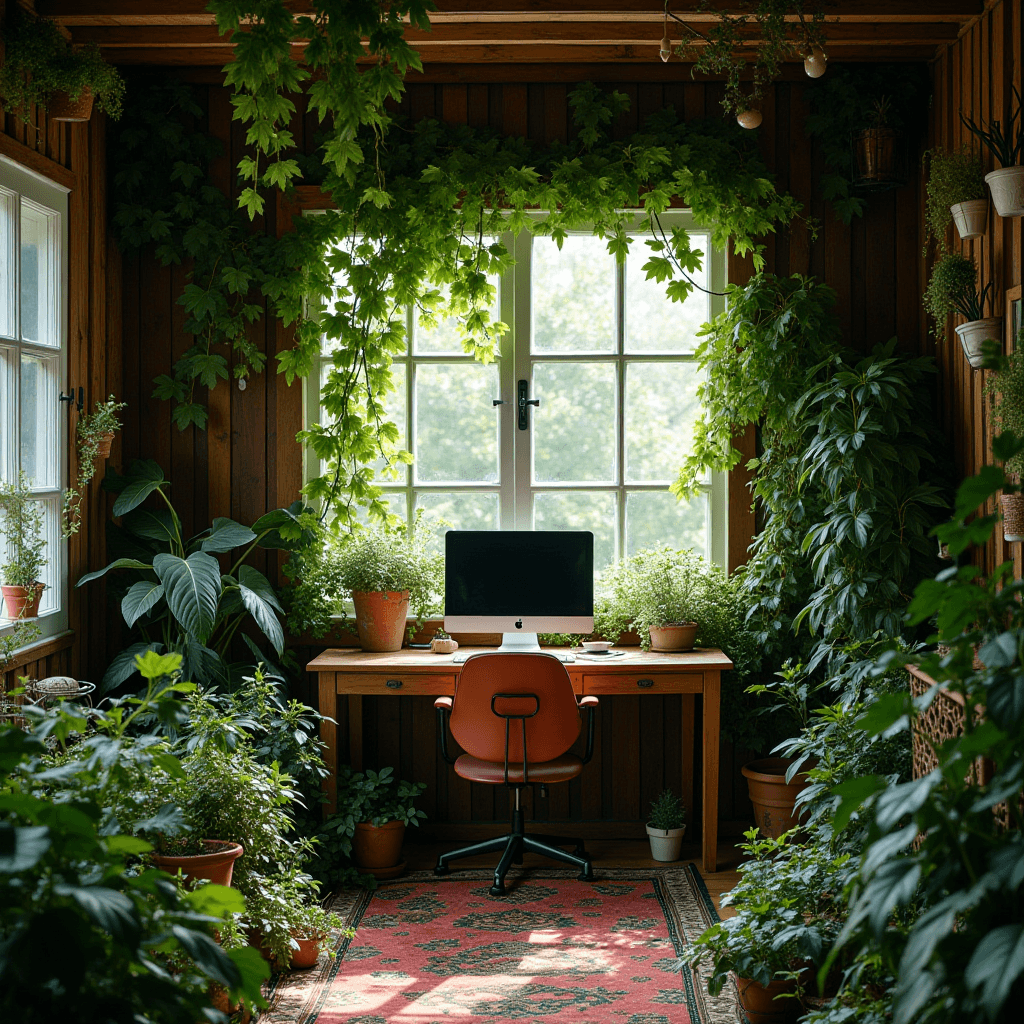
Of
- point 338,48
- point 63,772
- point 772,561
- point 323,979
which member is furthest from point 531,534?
point 63,772

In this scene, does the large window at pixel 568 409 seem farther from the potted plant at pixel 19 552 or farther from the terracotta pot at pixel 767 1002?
the terracotta pot at pixel 767 1002

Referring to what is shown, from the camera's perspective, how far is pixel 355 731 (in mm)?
4242

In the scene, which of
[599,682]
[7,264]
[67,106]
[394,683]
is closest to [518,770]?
[599,682]

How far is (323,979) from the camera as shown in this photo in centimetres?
308

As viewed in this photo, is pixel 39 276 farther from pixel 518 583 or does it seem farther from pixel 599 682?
pixel 599 682

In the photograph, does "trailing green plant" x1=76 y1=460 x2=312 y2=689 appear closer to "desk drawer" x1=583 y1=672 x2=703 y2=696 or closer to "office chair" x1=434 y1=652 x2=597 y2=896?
"office chair" x1=434 y1=652 x2=597 y2=896

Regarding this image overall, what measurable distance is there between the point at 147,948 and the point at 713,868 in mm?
2944

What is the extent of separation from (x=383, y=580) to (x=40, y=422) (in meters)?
1.38

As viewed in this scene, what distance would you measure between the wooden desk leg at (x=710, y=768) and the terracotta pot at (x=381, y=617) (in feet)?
4.00

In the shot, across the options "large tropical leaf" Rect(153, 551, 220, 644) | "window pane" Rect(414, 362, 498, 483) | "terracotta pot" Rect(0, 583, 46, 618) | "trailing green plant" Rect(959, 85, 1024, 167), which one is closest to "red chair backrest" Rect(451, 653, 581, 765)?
"large tropical leaf" Rect(153, 551, 220, 644)

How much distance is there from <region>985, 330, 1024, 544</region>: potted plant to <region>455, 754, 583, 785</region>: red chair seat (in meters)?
1.68

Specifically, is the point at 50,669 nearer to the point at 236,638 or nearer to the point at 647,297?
the point at 236,638

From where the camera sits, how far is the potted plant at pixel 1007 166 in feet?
10.6

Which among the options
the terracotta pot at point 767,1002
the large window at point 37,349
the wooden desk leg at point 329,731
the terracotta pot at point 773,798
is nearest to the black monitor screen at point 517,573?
the wooden desk leg at point 329,731
